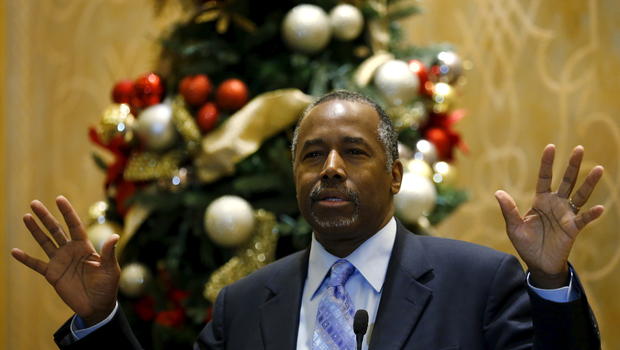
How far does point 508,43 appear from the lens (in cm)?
431

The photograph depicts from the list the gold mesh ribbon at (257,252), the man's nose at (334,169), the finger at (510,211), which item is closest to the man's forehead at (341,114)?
the man's nose at (334,169)

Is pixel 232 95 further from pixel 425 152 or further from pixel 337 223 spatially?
pixel 337 223

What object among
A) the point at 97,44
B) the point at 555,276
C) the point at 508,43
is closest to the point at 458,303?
the point at 555,276

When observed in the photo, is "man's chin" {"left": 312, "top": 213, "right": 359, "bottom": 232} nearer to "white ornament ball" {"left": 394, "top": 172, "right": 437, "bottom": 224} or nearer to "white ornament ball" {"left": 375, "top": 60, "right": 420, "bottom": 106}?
"white ornament ball" {"left": 394, "top": 172, "right": 437, "bottom": 224}

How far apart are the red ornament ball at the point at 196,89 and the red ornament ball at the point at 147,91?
16 cm

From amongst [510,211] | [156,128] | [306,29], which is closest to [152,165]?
[156,128]

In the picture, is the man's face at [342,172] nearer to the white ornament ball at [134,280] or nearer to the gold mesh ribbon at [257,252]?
the gold mesh ribbon at [257,252]

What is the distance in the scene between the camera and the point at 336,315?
7.41 feet

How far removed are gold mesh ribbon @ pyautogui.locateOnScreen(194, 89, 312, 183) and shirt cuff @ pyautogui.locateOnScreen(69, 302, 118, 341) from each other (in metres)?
1.01

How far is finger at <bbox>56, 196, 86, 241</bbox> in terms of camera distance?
2.23 meters

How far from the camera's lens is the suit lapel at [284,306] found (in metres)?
2.34

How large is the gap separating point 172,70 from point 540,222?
2.04 m

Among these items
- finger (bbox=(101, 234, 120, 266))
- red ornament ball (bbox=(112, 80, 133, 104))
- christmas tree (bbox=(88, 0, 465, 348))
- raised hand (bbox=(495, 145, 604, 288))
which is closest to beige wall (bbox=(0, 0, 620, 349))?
red ornament ball (bbox=(112, 80, 133, 104))

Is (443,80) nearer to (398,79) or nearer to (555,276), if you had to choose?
(398,79)
